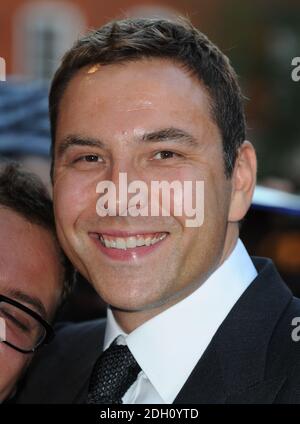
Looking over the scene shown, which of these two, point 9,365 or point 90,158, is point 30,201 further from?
point 9,365

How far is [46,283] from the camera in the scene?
324 cm

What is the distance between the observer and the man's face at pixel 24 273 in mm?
3111

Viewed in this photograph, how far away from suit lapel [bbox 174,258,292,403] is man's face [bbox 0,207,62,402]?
0.68m

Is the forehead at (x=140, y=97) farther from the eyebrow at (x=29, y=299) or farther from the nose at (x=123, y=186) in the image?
the eyebrow at (x=29, y=299)

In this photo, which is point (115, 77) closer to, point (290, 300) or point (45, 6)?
point (290, 300)

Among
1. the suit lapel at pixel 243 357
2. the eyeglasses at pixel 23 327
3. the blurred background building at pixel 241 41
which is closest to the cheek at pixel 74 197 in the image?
the eyeglasses at pixel 23 327

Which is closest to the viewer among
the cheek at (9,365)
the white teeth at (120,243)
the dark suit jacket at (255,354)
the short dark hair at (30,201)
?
the dark suit jacket at (255,354)

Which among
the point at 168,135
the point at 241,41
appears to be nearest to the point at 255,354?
the point at 168,135

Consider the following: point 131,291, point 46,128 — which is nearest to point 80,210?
point 131,291

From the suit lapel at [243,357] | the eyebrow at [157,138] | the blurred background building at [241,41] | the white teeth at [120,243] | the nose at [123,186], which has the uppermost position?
the eyebrow at [157,138]

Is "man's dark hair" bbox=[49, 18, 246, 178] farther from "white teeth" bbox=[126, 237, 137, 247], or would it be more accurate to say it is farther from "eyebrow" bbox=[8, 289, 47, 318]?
"eyebrow" bbox=[8, 289, 47, 318]

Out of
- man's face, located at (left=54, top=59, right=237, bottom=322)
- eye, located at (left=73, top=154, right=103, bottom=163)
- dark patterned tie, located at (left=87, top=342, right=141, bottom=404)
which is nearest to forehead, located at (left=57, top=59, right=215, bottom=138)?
man's face, located at (left=54, top=59, right=237, bottom=322)

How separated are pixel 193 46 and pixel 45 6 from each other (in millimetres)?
22894

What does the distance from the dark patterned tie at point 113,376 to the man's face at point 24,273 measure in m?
0.30
